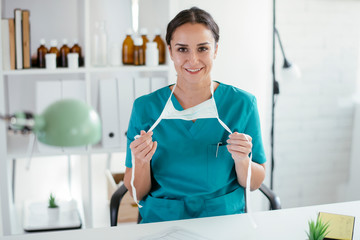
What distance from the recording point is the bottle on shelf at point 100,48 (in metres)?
2.41

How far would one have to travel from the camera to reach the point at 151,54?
240cm

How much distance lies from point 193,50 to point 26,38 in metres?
0.95

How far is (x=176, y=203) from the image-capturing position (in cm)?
176

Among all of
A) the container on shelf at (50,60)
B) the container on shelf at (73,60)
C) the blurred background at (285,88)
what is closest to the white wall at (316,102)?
the blurred background at (285,88)

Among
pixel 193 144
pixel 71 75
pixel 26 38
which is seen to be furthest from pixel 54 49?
pixel 193 144

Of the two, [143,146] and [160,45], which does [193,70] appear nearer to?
[143,146]

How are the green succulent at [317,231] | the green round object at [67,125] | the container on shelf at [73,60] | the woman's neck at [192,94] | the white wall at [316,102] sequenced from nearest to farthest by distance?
the green round object at [67,125] → the green succulent at [317,231] → the woman's neck at [192,94] → the container on shelf at [73,60] → the white wall at [316,102]

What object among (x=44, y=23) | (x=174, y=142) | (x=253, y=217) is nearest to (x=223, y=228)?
(x=253, y=217)

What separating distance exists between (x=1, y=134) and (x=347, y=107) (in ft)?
7.43

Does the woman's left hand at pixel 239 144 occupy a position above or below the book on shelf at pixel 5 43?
below

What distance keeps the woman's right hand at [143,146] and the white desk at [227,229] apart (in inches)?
9.5

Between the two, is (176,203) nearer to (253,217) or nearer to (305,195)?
(253,217)

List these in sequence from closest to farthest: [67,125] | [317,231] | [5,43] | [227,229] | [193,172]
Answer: [67,125] < [317,231] < [227,229] < [193,172] < [5,43]

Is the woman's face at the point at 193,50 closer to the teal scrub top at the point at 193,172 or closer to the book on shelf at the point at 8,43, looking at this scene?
the teal scrub top at the point at 193,172
